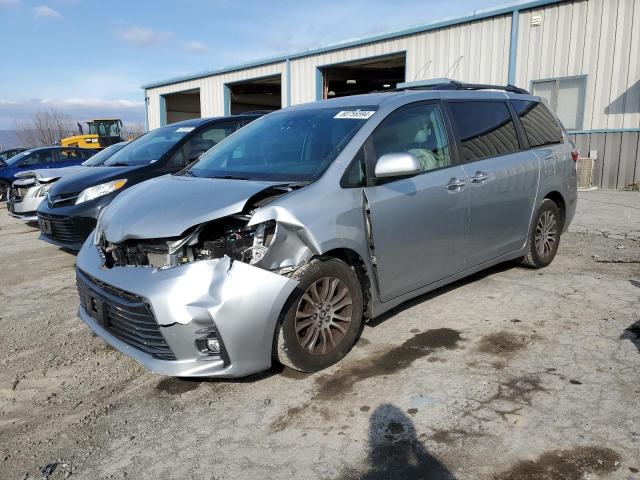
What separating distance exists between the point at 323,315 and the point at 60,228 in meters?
3.96

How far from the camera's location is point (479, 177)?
4188mm

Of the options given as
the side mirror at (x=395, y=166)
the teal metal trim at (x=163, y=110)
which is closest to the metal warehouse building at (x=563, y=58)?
the side mirror at (x=395, y=166)

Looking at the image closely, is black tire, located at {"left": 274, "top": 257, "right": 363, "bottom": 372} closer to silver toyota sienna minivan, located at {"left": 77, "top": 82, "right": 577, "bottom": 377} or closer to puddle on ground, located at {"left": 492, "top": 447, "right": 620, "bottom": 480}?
silver toyota sienna minivan, located at {"left": 77, "top": 82, "right": 577, "bottom": 377}

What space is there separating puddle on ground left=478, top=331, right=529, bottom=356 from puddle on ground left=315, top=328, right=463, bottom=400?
19 cm

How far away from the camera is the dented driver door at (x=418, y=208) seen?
3.47m

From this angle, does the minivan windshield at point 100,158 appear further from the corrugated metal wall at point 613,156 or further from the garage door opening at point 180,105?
the garage door opening at point 180,105

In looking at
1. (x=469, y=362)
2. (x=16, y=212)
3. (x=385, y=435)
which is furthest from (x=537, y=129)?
(x=16, y=212)

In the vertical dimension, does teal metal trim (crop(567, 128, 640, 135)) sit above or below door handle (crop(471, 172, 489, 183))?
above

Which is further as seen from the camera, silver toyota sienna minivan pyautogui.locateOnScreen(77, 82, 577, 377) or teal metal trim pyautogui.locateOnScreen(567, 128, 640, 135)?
teal metal trim pyautogui.locateOnScreen(567, 128, 640, 135)

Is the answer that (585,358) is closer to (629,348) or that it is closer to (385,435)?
(629,348)

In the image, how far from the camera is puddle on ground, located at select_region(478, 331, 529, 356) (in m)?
3.50

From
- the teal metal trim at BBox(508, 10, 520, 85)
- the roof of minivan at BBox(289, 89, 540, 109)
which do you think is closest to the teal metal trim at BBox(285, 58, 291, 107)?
the teal metal trim at BBox(508, 10, 520, 85)

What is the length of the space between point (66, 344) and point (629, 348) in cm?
403

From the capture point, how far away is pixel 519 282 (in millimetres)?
5012
